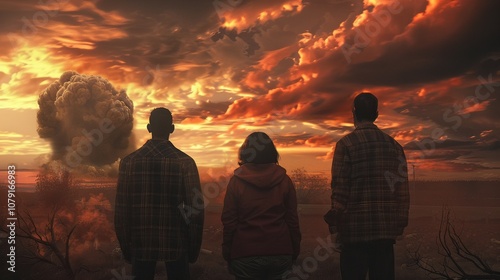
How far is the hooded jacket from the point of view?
449 centimetres

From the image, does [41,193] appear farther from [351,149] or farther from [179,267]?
[351,149]

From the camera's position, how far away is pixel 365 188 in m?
4.79

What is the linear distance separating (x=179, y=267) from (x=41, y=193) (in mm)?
8988

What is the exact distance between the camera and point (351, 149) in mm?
4820

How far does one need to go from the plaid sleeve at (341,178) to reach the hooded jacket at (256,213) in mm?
499

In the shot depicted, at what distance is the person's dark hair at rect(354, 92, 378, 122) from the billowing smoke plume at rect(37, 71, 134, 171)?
58.3ft

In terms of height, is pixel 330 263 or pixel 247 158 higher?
pixel 247 158

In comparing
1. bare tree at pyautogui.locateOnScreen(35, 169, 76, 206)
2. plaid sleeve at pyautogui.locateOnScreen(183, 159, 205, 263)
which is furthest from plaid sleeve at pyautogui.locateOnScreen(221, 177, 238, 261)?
bare tree at pyautogui.locateOnScreen(35, 169, 76, 206)

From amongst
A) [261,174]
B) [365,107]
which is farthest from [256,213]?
[365,107]

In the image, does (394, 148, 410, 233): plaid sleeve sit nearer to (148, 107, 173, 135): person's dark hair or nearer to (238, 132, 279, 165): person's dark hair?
(238, 132, 279, 165): person's dark hair

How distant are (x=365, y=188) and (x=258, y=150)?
109cm

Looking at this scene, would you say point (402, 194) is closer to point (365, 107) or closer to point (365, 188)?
point (365, 188)

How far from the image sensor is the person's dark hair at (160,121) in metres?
4.78

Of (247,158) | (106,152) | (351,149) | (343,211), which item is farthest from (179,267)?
(106,152)
